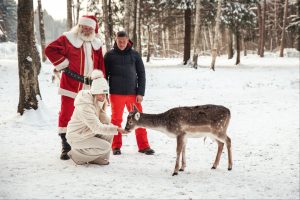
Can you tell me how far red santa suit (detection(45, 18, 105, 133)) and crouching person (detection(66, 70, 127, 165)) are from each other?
1.69 feet

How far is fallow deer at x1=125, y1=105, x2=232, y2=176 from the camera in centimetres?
682

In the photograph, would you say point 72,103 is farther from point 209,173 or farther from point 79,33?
point 209,173

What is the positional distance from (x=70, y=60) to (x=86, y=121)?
1.31 metres

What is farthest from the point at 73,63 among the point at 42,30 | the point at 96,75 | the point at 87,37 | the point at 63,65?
the point at 42,30

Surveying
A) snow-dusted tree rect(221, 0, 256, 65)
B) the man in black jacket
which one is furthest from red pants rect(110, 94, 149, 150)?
snow-dusted tree rect(221, 0, 256, 65)

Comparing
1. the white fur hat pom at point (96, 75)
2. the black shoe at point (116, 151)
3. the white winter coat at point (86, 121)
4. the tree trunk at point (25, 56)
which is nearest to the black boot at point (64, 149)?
the white winter coat at point (86, 121)

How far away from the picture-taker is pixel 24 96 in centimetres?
1023

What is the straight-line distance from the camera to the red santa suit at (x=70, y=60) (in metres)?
7.04

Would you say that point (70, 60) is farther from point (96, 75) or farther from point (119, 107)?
point (119, 107)

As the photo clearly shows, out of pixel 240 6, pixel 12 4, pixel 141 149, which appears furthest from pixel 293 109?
→ pixel 12 4

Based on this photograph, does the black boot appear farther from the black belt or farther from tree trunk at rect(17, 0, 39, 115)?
tree trunk at rect(17, 0, 39, 115)

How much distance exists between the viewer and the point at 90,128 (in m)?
6.47

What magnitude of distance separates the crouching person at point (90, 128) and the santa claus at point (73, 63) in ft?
1.66

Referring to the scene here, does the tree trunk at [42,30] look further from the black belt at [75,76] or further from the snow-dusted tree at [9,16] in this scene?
the black belt at [75,76]
